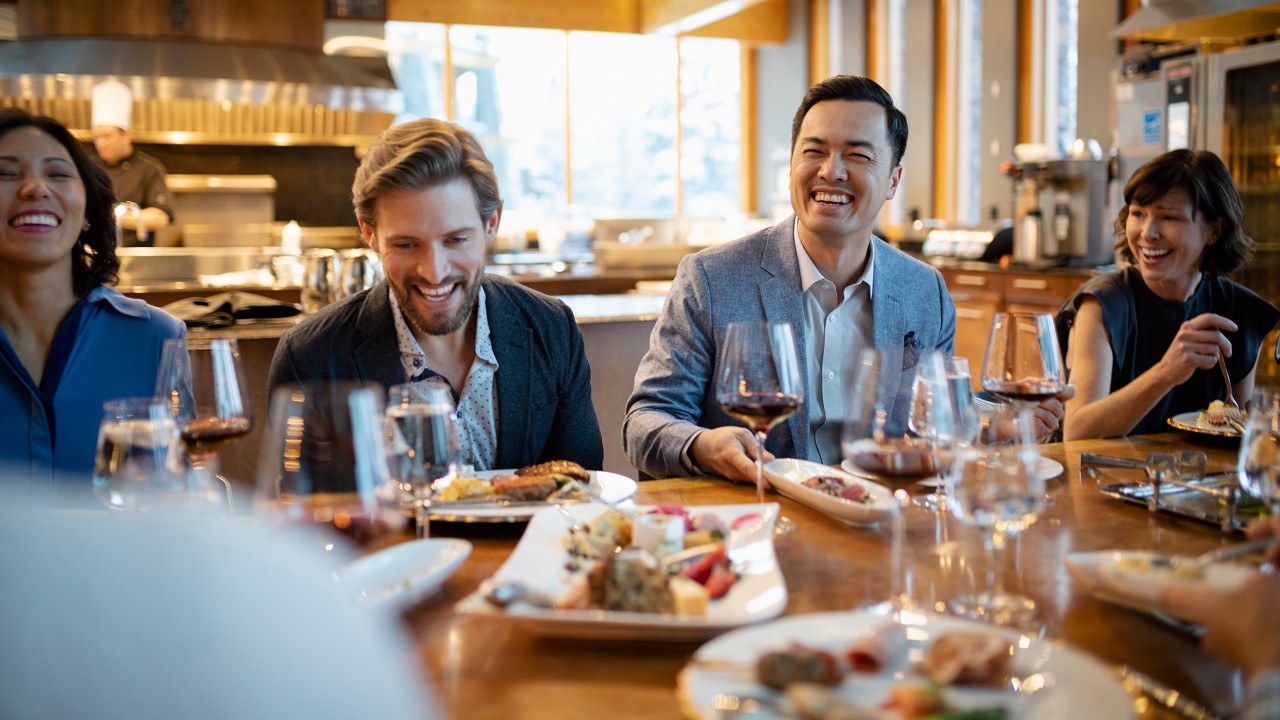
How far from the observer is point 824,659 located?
879 mm

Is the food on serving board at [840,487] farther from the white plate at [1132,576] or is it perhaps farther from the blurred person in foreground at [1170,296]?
the blurred person in foreground at [1170,296]

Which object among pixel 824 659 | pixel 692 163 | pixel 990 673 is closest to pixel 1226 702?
pixel 990 673

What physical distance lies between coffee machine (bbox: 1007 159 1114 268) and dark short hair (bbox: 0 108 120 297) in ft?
16.7

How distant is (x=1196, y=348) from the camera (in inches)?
86.5

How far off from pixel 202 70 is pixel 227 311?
4380 mm

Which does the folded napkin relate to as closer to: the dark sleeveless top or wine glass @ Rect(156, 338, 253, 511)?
wine glass @ Rect(156, 338, 253, 511)

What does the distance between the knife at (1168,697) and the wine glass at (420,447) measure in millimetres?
688

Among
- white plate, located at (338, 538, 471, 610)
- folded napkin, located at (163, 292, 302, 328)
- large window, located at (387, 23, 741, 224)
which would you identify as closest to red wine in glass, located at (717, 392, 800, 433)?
white plate, located at (338, 538, 471, 610)

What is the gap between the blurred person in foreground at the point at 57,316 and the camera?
1.98m

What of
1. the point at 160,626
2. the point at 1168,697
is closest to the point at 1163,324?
the point at 1168,697

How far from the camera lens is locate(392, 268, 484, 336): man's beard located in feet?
6.67

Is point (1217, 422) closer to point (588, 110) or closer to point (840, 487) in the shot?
point (840, 487)

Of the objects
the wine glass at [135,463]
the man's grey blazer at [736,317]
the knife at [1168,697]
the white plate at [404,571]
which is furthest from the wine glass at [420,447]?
the man's grey blazer at [736,317]

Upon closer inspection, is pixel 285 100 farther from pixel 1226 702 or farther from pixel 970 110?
pixel 1226 702
